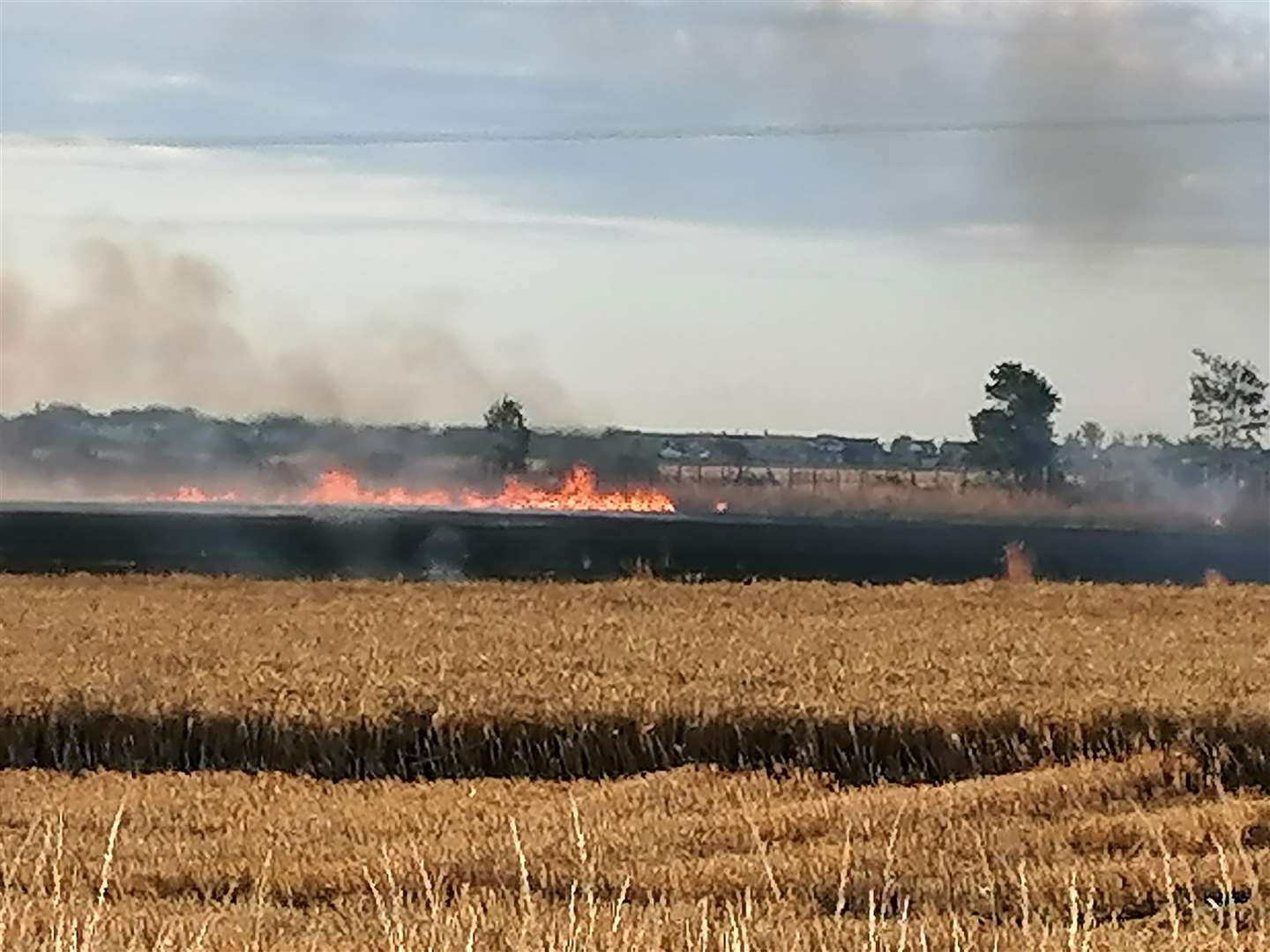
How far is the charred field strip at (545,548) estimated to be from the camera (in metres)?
67.5

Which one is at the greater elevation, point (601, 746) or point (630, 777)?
point (601, 746)

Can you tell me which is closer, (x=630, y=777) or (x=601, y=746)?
(x=630, y=777)

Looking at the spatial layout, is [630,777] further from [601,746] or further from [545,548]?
[545,548]

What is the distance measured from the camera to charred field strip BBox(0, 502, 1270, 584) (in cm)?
6750

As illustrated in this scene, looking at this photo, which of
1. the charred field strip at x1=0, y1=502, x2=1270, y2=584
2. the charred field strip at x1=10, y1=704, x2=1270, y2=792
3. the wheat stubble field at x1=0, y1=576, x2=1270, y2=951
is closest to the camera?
the wheat stubble field at x1=0, y1=576, x2=1270, y2=951

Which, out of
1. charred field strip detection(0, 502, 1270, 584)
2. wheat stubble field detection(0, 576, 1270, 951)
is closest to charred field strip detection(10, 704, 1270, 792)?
wheat stubble field detection(0, 576, 1270, 951)

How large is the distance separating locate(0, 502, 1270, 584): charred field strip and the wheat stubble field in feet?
42.7

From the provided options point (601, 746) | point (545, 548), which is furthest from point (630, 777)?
point (545, 548)

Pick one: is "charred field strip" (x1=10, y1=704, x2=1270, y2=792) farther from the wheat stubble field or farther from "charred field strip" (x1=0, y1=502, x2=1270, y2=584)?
"charred field strip" (x1=0, y1=502, x2=1270, y2=584)

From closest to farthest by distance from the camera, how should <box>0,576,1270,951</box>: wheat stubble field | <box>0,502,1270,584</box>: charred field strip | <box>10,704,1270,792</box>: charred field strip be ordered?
<box>0,576,1270,951</box>: wheat stubble field → <box>10,704,1270,792</box>: charred field strip → <box>0,502,1270,584</box>: charred field strip

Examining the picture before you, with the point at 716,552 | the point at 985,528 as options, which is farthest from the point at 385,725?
the point at 985,528

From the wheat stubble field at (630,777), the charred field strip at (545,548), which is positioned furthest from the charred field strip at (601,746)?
the charred field strip at (545,548)

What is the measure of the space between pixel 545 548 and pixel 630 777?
76.9 m

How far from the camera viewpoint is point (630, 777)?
19.2 metres
